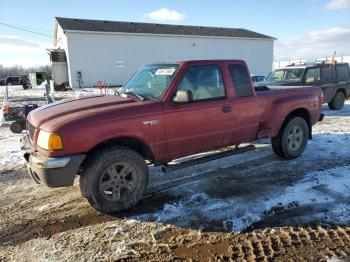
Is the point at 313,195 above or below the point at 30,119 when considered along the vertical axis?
below

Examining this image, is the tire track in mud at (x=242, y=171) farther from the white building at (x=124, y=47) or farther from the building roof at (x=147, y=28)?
the building roof at (x=147, y=28)

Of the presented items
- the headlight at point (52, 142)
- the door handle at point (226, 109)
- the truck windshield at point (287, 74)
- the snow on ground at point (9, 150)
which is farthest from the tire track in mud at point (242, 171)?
the truck windshield at point (287, 74)

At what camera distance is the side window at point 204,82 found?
4793 mm

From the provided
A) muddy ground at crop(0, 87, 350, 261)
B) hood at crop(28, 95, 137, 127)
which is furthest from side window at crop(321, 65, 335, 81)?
hood at crop(28, 95, 137, 127)

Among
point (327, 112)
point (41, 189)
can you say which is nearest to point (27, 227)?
point (41, 189)

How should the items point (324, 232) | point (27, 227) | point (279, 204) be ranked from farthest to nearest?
point (279, 204), point (27, 227), point (324, 232)

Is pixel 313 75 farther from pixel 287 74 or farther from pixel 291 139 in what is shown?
pixel 291 139

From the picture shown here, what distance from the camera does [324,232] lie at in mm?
3699

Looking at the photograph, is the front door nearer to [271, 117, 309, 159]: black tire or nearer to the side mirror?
the side mirror

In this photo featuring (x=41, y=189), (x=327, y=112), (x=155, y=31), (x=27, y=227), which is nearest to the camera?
(x=27, y=227)

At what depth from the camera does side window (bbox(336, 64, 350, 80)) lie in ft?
41.7

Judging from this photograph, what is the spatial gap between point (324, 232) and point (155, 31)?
1188 inches

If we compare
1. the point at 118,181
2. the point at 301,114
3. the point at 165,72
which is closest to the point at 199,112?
the point at 165,72

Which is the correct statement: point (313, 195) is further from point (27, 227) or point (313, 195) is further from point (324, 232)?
point (27, 227)
